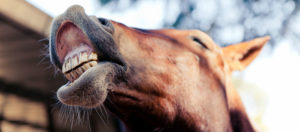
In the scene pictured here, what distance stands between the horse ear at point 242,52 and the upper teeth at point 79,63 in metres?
0.99

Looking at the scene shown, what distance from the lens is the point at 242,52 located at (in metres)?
1.62

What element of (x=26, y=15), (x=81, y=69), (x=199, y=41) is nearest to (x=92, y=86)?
(x=81, y=69)

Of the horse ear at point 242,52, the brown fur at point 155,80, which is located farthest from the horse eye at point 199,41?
the horse ear at point 242,52

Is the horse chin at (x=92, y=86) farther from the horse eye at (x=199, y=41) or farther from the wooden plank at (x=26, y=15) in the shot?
the wooden plank at (x=26, y=15)

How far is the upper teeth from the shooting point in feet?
2.51

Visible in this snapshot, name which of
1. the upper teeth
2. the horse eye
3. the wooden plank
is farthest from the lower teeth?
the wooden plank

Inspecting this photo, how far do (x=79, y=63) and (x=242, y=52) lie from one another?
3.77 ft

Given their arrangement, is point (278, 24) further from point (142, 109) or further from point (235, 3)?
point (142, 109)

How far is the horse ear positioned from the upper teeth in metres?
0.99

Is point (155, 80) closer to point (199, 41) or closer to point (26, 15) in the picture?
point (199, 41)

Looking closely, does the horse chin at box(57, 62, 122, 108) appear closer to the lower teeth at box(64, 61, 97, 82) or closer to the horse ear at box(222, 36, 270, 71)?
the lower teeth at box(64, 61, 97, 82)

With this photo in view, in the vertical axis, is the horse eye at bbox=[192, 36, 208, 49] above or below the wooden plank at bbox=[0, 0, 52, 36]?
below

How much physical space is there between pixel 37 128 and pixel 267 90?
2141 millimetres

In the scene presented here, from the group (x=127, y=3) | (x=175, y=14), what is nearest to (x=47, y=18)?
(x=127, y=3)
